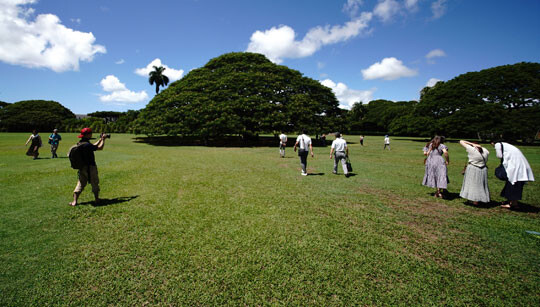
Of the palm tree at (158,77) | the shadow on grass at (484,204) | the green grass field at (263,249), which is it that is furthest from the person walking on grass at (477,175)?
the palm tree at (158,77)

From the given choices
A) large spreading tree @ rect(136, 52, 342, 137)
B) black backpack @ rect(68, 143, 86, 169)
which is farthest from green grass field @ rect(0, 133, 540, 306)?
large spreading tree @ rect(136, 52, 342, 137)

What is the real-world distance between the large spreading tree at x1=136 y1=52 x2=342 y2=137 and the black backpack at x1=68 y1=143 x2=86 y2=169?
2113cm

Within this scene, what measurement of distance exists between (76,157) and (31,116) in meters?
79.2

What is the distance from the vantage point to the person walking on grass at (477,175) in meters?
6.41

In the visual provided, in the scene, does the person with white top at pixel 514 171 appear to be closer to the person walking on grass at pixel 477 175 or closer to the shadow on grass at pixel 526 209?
the shadow on grass at pixel 526 209

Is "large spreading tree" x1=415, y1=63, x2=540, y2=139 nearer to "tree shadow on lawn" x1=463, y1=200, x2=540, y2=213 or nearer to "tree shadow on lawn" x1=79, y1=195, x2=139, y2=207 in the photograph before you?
"tree shadow on lawn" x1=463, y1=200, x2=540, y2=213

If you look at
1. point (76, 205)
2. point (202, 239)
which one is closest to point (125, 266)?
point (202, 239)

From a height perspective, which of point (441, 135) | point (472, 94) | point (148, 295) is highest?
point (472, 94)

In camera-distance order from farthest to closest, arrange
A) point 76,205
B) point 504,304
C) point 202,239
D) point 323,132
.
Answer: point 323,132 < point 76,205 < point 202,239 < point 504,304

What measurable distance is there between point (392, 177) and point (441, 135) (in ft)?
12.0

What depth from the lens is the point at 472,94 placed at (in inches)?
1499

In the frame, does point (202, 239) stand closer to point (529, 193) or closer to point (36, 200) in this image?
point (36, 200)

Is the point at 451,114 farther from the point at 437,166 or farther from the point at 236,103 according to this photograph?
the point at 437,166

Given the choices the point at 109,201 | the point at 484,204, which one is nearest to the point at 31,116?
the point at 109,201
